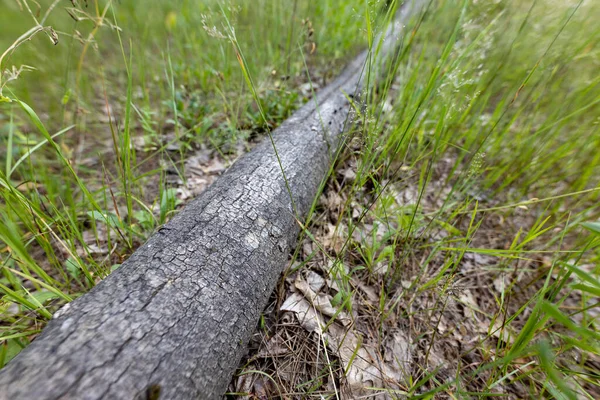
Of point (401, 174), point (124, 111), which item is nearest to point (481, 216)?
point (401, 174)

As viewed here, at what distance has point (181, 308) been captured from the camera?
76cm

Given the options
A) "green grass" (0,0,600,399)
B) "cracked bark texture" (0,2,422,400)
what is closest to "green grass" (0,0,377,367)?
"green grass" (0,0,600,399)

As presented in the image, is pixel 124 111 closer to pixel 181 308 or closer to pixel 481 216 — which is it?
pixel 181 308

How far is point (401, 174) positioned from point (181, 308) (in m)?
1.57

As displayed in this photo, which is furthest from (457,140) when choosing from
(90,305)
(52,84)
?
(52,84)

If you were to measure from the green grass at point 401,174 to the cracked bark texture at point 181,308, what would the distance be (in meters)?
0.25

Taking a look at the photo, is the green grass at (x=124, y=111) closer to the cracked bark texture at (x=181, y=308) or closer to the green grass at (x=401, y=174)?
the green grass at (x=401, y=174)

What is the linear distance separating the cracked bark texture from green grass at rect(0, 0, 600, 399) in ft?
0.82

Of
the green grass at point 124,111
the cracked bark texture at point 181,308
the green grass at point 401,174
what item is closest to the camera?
the cracked bark texture at point 181,308

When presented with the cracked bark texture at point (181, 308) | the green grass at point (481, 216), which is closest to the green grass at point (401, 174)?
the green grass at point (481, 216)

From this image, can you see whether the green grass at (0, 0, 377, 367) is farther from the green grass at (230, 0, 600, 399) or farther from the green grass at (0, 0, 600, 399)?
the green grass at (230, 0, 600, 399)

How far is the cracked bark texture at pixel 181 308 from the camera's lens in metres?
0.60

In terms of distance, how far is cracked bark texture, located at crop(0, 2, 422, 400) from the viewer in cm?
60

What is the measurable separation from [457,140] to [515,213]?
638 millimetres
